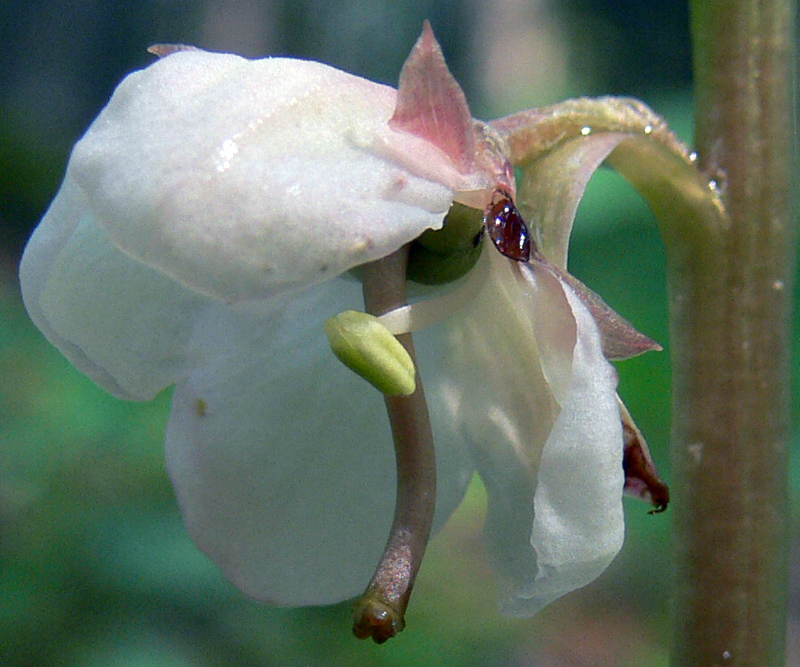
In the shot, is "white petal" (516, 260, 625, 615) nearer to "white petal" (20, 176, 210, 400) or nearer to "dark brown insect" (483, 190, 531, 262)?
"dark brown insect" (483, 190, 531, 262)

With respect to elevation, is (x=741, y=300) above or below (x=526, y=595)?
above

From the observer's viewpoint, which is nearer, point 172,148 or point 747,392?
point 172,148

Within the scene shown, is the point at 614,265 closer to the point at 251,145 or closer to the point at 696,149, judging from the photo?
the point at 696,149

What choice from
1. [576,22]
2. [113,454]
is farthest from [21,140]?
[576,22]

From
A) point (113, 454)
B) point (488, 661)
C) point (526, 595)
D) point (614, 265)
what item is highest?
point (526, 595)

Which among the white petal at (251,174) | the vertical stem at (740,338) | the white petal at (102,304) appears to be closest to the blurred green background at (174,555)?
the vertical stem at (740,338)

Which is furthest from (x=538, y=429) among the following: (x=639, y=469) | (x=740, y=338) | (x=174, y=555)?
(x=174, y=555)

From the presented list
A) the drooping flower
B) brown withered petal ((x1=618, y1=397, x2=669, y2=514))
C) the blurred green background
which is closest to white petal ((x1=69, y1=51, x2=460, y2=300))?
the drooping flower
